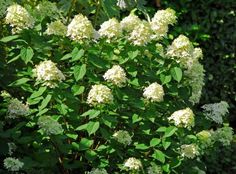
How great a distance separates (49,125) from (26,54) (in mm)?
461

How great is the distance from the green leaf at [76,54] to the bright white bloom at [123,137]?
56cm

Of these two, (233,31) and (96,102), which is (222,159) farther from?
(96,102)

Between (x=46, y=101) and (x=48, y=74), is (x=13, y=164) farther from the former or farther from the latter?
(x=48, y=74)

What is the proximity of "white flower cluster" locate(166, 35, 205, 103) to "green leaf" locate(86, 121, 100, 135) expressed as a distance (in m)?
0.72

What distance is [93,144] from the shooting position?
3.91 m

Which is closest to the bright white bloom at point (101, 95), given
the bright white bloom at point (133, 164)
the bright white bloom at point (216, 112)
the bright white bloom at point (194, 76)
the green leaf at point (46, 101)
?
the green leaf at point (46, 101)

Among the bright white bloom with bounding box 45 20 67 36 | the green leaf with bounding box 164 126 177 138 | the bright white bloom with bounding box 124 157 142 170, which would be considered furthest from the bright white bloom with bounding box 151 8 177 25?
the bright white bloom with bounding box 124 157 142 170

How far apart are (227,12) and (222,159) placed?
1630 mm

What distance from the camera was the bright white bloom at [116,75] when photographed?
3578 mm

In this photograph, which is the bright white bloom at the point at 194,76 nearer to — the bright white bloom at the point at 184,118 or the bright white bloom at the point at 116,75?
the bright white bloom at the point at 184,118

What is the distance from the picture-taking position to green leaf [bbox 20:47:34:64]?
357cm

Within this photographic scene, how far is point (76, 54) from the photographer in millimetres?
3600

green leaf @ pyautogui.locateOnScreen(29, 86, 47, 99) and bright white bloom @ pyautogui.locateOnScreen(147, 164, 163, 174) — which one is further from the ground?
green leaf @ pyautogui.locateOnScreen(29, 86, 47, 99)

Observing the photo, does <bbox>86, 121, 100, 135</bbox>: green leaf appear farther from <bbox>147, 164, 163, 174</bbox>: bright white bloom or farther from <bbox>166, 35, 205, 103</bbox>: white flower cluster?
<bbox>166, 35, 205, 103</bbox>: white flower cluster
